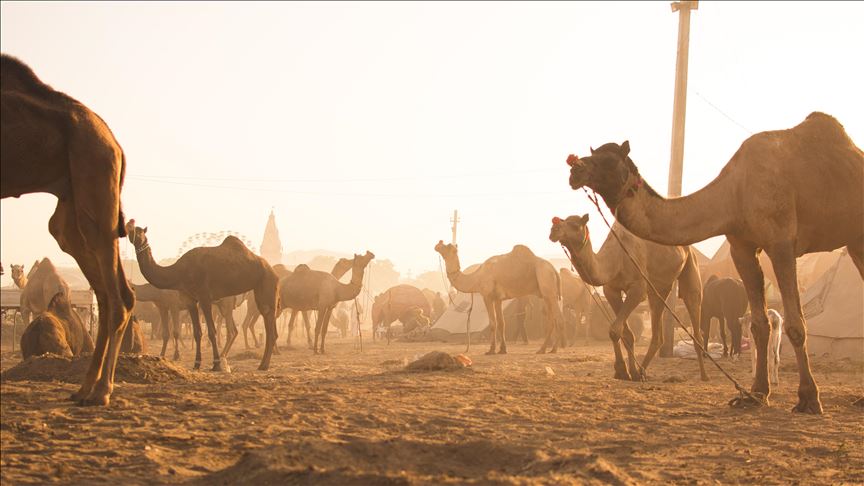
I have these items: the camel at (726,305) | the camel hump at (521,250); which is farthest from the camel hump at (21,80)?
the camel hump at (521,250)

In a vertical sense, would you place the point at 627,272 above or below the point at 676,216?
below

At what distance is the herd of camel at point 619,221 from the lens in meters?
5.33

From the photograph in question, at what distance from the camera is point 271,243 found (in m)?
174

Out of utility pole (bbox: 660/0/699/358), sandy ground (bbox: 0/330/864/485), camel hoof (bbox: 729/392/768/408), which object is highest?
utility pole (bbox: 660/0/699/358)

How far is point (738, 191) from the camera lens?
8.08 meters

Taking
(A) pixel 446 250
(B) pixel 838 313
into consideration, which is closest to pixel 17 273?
(A) pixel 446 250

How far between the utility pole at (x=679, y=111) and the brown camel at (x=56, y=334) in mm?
11701

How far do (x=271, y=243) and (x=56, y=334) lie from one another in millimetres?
164779

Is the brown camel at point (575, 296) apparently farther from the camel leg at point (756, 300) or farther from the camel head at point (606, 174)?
the camel head at point (606, 174)

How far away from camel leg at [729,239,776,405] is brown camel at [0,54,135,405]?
5796mm

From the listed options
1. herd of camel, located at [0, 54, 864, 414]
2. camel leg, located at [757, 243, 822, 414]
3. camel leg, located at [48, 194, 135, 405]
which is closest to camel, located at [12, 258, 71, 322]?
herd of camel, located at [0, 54, 864, 414]

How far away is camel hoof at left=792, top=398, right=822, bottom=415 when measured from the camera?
763 cm

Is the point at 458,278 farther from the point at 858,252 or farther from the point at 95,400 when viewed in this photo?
the point at 95,400

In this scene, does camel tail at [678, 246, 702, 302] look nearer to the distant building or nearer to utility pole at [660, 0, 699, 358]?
utility pole at [660, 0, 699, 358]
